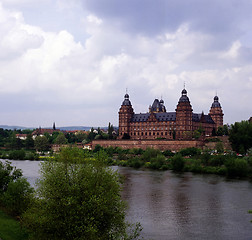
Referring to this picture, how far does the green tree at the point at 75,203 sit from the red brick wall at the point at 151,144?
7474 centimetres

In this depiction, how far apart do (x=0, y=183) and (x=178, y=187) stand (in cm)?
2288

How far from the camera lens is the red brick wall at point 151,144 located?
314ft

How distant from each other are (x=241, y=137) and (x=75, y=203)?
204 feet

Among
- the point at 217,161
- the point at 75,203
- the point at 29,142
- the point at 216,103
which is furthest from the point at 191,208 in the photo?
the point at 216,103

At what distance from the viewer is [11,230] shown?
76.6 feet

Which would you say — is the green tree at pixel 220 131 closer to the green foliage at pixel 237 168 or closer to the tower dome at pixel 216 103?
the tower dome at pixel 216 103

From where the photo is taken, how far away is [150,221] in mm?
29219

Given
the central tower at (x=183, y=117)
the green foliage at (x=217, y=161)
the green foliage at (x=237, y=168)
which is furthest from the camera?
the central tower at (x=183, y=117)

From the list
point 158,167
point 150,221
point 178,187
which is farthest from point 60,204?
point 158,167

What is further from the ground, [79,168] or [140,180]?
[79,168]

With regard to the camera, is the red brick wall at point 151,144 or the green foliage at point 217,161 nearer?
the green foliage at point 217,161

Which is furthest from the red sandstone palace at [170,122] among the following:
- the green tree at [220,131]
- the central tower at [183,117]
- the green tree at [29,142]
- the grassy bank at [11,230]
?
the grassy bank at [11,230]

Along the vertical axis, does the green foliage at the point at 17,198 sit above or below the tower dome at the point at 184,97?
below

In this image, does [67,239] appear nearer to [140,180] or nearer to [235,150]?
[140,180]
